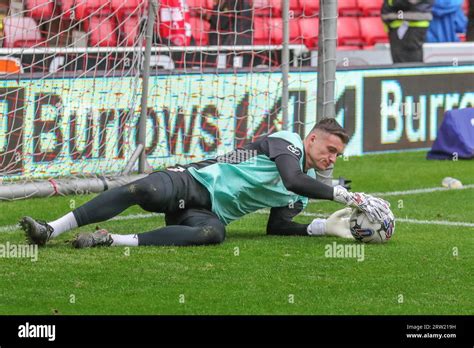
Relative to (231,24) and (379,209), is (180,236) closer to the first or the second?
(379,209)

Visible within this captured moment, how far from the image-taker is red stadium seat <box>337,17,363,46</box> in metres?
18.7

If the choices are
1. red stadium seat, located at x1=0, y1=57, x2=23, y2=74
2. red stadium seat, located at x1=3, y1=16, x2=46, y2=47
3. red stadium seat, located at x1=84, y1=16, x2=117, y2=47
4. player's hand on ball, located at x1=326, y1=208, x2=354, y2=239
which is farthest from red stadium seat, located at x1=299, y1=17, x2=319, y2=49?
player's hand on ball, located at x1=326, y1=208, x2=354, y2=239

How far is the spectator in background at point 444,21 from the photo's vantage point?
17859 mm

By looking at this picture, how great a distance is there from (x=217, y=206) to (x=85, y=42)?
3765mm

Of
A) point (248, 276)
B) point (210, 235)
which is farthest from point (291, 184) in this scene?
point (248, 276)

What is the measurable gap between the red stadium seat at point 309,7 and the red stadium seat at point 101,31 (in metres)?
3.98

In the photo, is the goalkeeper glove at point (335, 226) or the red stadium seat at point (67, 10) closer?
the goalkeeper glove at point (335, 226)

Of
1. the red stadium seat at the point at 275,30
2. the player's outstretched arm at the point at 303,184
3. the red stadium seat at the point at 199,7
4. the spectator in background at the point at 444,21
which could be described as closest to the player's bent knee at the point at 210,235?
the player's outstretched arm at the point at 303,184

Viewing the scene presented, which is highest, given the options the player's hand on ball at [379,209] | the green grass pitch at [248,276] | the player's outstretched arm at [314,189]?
the player's outstretched arm at [314,189]

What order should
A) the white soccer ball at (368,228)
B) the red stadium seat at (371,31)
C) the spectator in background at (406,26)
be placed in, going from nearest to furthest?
1. the white soccer ball at (368,228)
2. the spectator in background at (406,26)
3. the red stadium seat at (371,31)

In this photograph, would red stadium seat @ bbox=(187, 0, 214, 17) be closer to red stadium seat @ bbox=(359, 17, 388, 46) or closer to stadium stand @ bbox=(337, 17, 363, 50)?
stadium stand @ bbox=(337, 17, 363, 50)

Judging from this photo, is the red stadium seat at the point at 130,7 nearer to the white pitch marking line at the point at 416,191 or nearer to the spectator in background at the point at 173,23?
the spectator in background at the point at 173,23

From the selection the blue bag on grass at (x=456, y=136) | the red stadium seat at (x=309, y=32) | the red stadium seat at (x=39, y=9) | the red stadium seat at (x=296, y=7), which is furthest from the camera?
the red stadium seat at (x=309, y=32)
